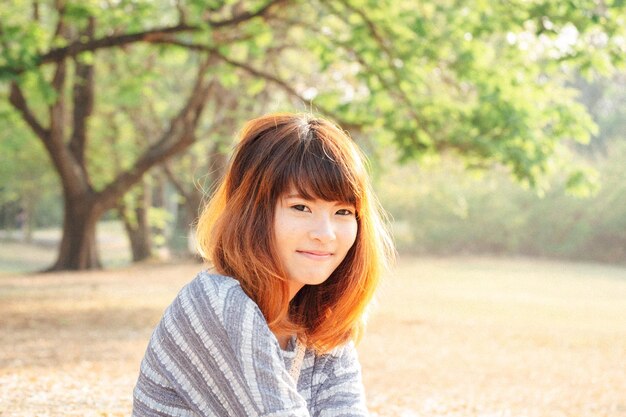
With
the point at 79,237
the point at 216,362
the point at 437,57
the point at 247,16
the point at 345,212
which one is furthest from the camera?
the point at 79,237

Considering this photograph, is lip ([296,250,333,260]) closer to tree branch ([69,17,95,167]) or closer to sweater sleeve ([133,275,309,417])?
sweater sleeve ([133,275,309,417])

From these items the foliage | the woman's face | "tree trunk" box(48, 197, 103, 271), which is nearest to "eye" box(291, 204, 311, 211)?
the woman's face

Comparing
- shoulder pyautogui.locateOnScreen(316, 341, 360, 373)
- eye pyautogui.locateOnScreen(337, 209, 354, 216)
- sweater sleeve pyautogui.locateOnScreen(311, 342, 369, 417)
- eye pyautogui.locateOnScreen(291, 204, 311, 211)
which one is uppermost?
eye pyautogui.locateOnScreen(291, 204, 311, 211)

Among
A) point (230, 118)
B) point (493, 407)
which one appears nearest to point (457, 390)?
point (493, 407)

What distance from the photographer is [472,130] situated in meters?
9.12

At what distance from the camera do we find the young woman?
2.15 meters

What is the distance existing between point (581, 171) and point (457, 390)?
10.5 ft

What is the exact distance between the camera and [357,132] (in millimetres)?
11891

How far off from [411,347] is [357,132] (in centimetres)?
363

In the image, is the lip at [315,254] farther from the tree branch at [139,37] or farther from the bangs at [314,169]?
the tree branch at [139,37]

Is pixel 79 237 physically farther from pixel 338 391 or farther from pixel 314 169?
pixel 314 169

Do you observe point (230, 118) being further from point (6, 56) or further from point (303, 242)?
point (303, 242)

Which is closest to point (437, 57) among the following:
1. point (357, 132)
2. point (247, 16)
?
point (247, 16)

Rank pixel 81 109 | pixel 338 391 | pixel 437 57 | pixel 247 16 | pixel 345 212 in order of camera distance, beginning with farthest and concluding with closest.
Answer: pixel 81 109
pixel 247 16
pixel 437 57
pixel 338 391
pixel 345 212
